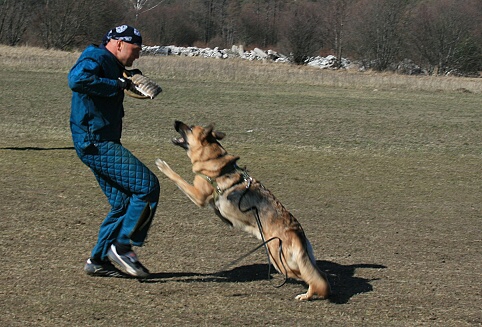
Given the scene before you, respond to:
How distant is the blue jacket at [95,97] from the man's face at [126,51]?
0.05 m

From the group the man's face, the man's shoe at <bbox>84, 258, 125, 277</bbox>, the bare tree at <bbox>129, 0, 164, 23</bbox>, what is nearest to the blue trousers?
the man's shoe at <bbox>84, 258, 125, 277</bbox>

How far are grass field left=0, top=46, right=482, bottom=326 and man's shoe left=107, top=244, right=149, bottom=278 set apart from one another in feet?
0.33

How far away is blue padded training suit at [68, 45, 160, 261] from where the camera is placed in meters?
5.16

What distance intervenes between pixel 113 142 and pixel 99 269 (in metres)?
1.01

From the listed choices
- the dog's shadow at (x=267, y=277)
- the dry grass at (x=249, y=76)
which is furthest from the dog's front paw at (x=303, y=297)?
the dry grass at (x=249, y=76)

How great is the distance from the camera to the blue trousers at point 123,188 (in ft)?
17.3

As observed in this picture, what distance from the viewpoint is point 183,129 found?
18.7 ft

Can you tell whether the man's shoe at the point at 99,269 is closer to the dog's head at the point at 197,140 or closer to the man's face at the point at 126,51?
the dog's head at the point at 197,140

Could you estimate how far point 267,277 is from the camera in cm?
593

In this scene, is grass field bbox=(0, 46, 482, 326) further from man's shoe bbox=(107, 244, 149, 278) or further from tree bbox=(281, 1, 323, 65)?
tree bbox=(281, 1, 323, 65)

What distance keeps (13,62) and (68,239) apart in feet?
84.3

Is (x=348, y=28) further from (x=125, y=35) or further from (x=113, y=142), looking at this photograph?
(x=113, y=142)

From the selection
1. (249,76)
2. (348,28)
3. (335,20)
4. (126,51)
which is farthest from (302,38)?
(126,51)

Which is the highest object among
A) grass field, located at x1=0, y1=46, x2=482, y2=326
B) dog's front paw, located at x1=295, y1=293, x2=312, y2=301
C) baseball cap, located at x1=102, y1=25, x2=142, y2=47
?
baseball cap, located at x1=102, y1=25, x2=142, y2=47
